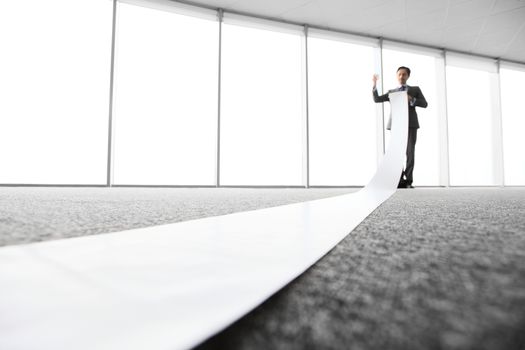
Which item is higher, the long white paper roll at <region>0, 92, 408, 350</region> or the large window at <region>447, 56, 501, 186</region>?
the large window at <region>447, 56, 501, 186</region>

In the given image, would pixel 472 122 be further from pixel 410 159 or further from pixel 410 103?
pixel 410 159

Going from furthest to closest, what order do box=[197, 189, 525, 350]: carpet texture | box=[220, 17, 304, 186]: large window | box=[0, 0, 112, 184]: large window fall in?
box=[220, 17, 304, 186]: large window, box=[0, 0, 112, 184]: large window, box=[197, 189, 525, 350]: carpet texture

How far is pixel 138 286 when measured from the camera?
16 cm

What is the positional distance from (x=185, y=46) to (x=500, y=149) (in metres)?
5.28

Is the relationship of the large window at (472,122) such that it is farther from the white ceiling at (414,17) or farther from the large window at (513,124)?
the white ceiling at (414,17)

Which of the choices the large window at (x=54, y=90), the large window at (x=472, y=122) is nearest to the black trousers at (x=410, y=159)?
the large window at (x=472, y=122)

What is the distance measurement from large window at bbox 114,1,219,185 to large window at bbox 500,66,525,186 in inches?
196

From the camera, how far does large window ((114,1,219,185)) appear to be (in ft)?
12.3

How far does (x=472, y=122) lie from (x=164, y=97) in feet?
16.0

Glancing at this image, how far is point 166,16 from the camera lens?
4000 millimetres

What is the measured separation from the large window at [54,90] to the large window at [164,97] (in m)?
0.20

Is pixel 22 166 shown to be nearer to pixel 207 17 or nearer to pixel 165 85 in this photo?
pixel 165 85

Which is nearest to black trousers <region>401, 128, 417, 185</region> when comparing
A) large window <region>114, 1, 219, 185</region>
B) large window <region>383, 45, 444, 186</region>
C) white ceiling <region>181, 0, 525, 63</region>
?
white ceiling <region>181, 0, 525, 63</region>

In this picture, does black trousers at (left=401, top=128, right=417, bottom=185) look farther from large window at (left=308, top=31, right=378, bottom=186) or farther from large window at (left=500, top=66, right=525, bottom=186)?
large window at (left=500, top=66, right=525, bottom=186)
